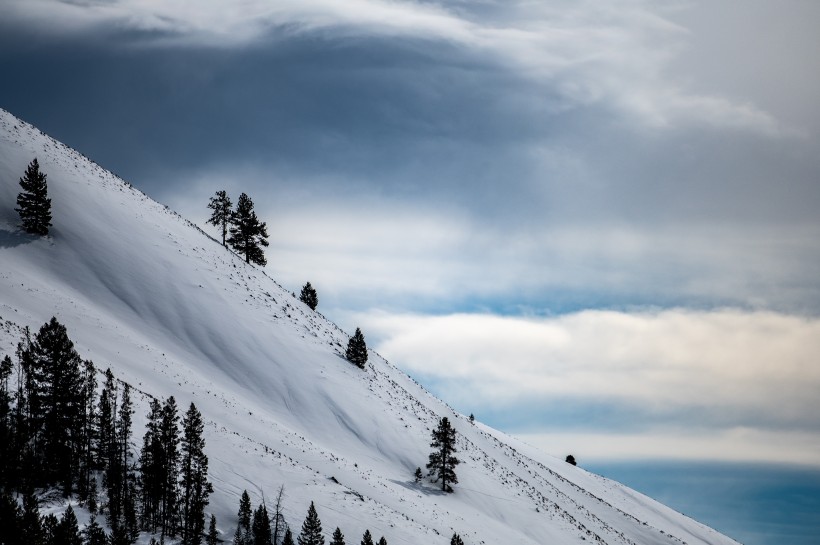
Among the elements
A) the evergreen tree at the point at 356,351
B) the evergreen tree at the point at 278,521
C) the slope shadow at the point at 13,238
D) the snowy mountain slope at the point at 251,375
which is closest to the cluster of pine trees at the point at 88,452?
the snowy mountain slope at the point at 251,375

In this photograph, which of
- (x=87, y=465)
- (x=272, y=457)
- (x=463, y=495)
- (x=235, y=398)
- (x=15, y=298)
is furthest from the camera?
(x=463, y=495)

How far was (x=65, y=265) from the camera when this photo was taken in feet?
222

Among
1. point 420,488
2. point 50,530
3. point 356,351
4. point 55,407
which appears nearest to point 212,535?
point 50,530

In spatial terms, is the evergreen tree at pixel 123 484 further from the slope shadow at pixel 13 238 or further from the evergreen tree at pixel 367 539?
the slope shadow at pixel 13 238

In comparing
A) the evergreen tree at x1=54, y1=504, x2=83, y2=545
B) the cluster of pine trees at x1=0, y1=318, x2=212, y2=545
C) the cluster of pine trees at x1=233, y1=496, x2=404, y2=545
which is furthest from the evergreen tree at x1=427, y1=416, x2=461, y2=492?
the evergreen tree at x1=54, y1=504, x2=83, y2=545

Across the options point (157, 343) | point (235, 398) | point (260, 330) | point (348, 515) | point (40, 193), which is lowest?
point (348, 515)

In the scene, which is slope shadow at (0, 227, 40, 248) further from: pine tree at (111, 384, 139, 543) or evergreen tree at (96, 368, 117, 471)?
evergreen tree at (96, 368, 117, 471)

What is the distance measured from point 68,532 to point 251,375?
127 feet

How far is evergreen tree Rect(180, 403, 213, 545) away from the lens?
3812 centimetres

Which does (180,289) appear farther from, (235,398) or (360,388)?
Answer: (360,388)

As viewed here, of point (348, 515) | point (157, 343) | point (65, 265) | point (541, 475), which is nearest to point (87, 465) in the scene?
point (348, 515)

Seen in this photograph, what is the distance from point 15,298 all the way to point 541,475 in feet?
241

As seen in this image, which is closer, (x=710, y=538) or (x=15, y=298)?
(x=15, y=298)

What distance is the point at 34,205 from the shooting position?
227ft
